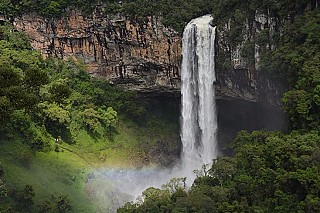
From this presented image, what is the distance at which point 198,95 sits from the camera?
34.7m

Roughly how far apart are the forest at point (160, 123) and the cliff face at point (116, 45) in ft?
2.39

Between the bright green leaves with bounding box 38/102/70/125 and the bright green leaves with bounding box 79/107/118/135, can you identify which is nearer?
the bright green leaves with bounding box 38/102/70/125

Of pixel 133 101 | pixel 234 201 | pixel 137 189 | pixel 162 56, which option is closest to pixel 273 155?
pixel 234 201

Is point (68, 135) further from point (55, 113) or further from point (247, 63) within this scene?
point (247, 63)

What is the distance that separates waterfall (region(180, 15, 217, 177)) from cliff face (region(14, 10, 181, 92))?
141 centimetres

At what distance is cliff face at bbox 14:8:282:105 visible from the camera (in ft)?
115

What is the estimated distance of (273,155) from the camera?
20.9 meters

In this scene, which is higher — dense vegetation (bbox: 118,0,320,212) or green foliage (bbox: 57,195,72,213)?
dense vegetation (bbox: 118,0,320,212)

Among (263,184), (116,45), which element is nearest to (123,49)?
(116,45)

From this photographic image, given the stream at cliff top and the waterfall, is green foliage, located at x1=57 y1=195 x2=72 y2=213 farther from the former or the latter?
the waterfall

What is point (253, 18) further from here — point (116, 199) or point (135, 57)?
point (116, 199)

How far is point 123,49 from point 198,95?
706 centimetres

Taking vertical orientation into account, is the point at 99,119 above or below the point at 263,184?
above

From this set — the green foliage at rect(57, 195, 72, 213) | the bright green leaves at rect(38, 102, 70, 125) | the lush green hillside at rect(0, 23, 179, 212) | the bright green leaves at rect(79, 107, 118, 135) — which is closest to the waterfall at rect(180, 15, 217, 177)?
the lush green hillside at rect(0, 23, 179, 212)
